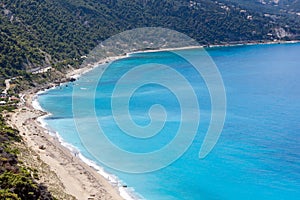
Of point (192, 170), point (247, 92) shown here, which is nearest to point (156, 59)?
point (247, 92)

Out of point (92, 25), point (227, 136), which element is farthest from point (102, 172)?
point (92, 25)

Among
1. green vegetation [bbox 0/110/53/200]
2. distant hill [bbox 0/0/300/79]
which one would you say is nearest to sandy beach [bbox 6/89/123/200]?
green vegetation [bbox 0/110/53/200]

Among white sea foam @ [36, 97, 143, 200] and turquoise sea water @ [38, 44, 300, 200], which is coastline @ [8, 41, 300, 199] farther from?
turquoise sea water @ [38, 44, 300, 200]

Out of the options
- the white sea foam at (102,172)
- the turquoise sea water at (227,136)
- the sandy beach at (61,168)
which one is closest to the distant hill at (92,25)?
the turquoise sea water at (227,136)

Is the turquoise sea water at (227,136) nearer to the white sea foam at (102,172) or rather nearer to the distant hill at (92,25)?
the white sea foam at (102,172)

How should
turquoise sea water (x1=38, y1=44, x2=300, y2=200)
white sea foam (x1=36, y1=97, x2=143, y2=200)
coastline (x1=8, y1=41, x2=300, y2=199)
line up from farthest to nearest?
turquoise sea water (x1=38, y1=44, x2=300, y2=200)
white sea foam (x1=36, y1=97, x2=143, y2=200)
coastline (x1=8, y1=41, x2=300, y2=199)
